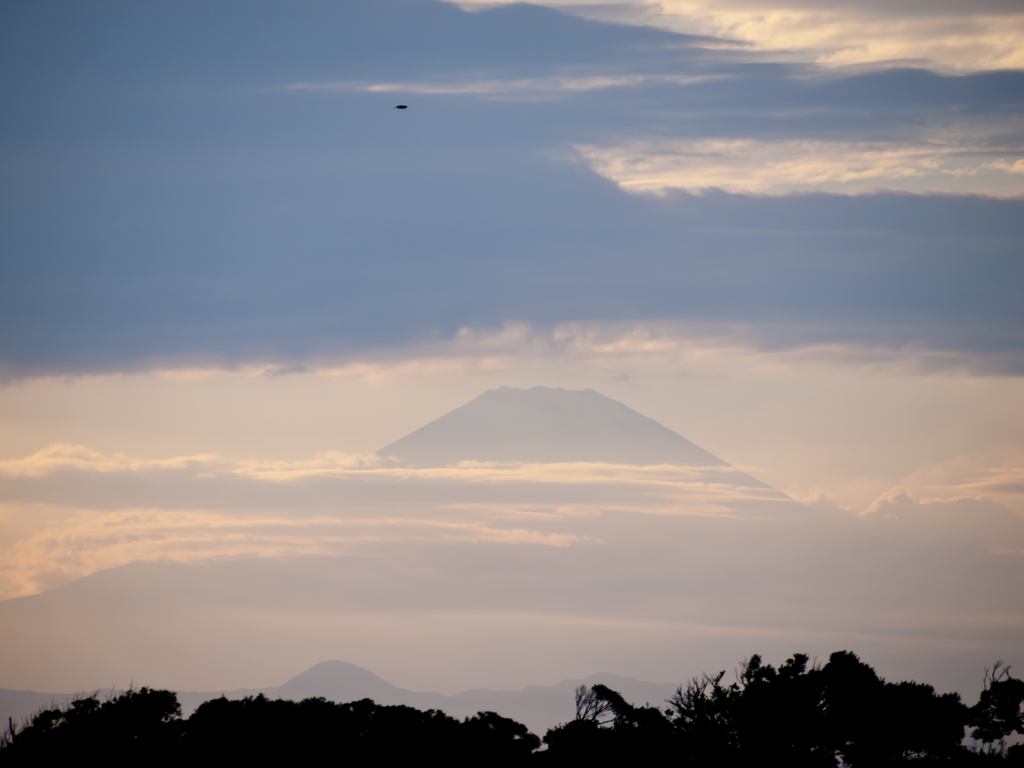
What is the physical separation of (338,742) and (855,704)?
117ft

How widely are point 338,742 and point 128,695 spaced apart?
739 inches

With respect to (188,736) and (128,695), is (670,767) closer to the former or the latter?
(188,736)

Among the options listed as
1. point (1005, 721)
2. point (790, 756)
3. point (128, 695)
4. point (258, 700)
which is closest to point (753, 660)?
point (790, 756)

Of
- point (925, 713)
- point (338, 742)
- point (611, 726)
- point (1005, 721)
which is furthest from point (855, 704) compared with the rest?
point (338, 742)

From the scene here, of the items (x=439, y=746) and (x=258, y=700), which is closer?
(x=439, y=746)

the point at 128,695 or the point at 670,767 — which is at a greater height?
the point at 128,695

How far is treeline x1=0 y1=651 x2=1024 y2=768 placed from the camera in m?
72.0

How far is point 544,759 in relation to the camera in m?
75.1

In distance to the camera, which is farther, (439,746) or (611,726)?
(611,726)

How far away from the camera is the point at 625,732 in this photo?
7656 cm

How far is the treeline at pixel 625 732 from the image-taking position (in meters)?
72.0

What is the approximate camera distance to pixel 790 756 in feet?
233

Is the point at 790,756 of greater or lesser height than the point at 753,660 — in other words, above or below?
below

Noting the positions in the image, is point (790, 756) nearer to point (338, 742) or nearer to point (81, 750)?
point (338, 742)
